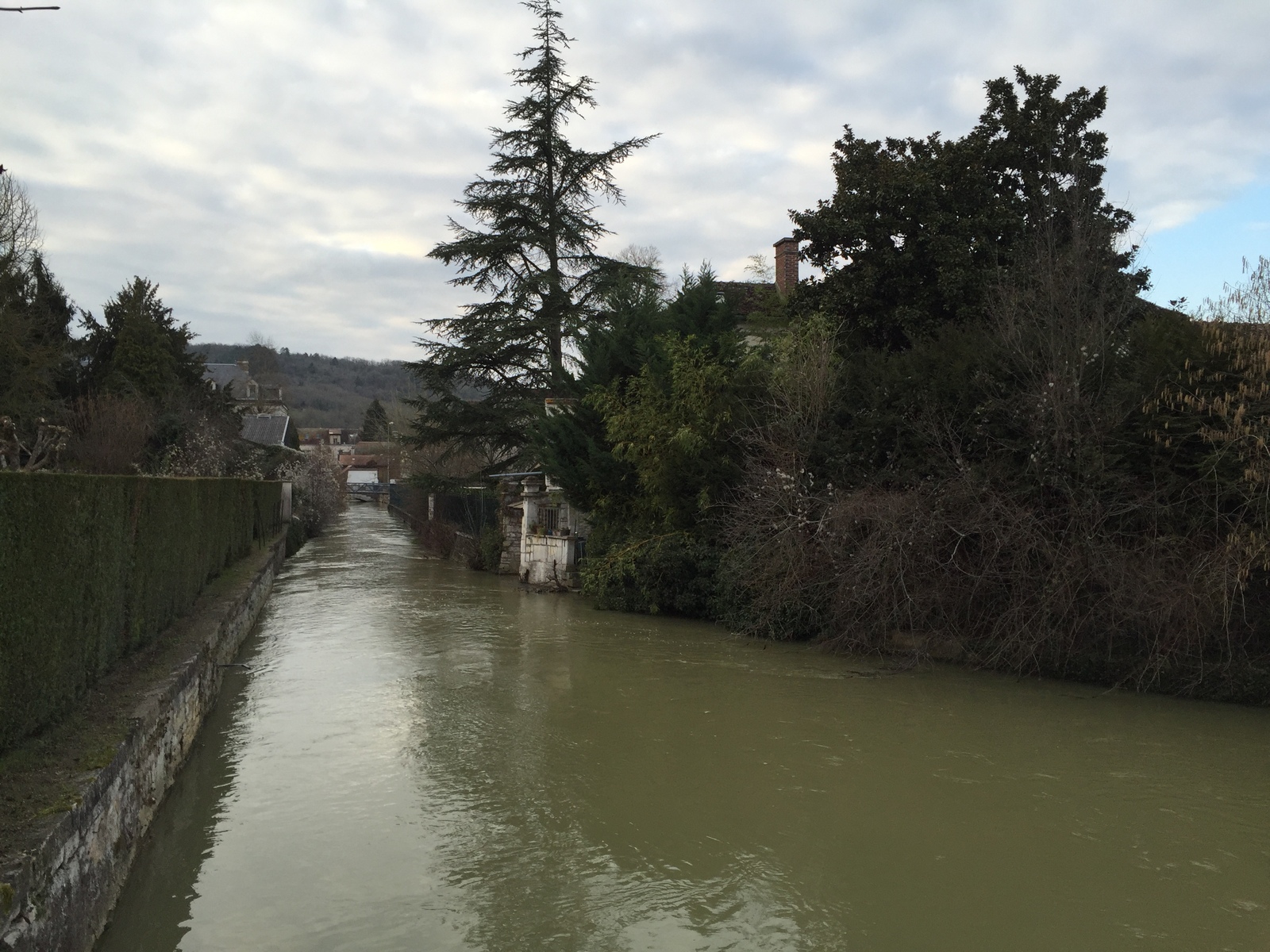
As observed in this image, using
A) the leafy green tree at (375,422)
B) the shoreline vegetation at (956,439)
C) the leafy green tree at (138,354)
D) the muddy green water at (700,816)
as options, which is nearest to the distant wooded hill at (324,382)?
the leafy green tree at (375,422)

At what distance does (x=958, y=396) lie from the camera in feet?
42.1

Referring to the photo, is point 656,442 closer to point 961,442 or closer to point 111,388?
point 961,442

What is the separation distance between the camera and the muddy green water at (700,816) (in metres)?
Answer: 5.14

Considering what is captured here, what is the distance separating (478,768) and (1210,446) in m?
8.70

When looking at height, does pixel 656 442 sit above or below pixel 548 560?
above

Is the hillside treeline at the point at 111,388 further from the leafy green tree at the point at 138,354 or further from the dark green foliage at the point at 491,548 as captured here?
the dark green foliage at the point at 491,548

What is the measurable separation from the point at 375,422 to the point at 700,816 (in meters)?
95.4

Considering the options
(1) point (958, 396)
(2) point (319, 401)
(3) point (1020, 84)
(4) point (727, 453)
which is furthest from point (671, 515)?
(2) point (319, 401)

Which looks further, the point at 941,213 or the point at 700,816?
the point at 941,213

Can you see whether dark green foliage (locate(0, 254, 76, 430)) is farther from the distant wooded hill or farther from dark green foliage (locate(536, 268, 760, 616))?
the distant wooded hill

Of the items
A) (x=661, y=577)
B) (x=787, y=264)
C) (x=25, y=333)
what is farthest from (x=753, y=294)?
(x=25, y=333)

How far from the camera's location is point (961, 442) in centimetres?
1277

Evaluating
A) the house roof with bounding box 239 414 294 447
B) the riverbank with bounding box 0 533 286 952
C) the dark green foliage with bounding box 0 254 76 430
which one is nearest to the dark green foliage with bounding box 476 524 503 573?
the dark green foliage with bounding box 0 254 76 430

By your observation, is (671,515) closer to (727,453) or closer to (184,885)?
(727,453)
